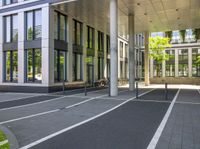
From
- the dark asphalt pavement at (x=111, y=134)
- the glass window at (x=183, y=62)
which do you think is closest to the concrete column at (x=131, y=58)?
the dark asphalt pavement at (x=111, y=134)

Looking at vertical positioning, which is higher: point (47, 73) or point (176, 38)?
point (176, 38)

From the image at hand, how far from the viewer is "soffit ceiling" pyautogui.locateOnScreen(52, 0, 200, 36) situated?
19.1m

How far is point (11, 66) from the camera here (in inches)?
862

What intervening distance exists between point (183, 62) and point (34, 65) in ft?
121

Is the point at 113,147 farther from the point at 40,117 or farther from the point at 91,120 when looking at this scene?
the point at 40,117

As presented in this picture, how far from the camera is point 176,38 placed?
49.2m

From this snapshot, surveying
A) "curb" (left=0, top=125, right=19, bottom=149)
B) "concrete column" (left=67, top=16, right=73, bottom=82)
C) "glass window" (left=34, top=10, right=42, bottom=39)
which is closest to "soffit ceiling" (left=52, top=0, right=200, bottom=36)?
"concrete column" (left=67, top=16, right=73, bottom=82)

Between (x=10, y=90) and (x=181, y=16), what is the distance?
17867mm

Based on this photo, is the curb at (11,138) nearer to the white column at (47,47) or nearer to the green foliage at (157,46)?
the white column at (47,47)

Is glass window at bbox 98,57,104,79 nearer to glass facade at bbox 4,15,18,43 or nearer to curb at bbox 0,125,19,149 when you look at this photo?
glass facade at bbox 4,15,18,43

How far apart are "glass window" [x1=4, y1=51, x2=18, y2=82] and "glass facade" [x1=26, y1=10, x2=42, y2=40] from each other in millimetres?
2501

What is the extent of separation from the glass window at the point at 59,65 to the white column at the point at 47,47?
0.96 metres

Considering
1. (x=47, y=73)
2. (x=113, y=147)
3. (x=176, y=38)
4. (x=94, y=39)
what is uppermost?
(x=176, y=38)

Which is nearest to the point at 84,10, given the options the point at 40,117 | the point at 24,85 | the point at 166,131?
the point at 24,85
